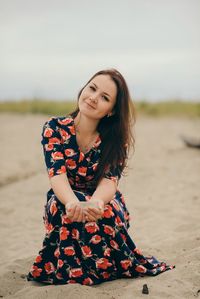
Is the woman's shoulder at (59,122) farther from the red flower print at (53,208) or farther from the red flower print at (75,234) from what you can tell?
the red flower print at (75,234)

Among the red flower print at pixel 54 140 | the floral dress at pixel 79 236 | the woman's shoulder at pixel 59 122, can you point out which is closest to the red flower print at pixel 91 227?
the floral dress at pixel 79 236

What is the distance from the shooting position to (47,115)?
16.1 m

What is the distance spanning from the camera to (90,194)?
346cm

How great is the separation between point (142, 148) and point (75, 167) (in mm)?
6938

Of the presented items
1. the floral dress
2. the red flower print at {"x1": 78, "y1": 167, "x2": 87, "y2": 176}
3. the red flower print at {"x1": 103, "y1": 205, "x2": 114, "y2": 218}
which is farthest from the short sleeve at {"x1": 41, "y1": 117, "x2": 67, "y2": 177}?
the red flower print at {"x1": 103, "y1": 205, "x2": 114, "y2": 218}

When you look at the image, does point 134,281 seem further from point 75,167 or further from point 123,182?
point 123,182

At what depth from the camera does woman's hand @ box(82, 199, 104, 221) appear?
299 cm

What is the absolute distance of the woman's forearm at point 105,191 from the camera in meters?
3.24

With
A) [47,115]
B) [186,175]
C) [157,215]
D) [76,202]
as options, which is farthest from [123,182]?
[47,115]

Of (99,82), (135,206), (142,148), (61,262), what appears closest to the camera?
(61,262)

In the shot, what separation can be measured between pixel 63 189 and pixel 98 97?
0.68 m

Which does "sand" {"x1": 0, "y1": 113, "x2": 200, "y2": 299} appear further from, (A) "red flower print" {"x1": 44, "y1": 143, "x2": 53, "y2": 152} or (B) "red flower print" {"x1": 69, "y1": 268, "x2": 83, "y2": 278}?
(A) "red flower print" {"x1": 44, "y1": 143, "x2": 53, "y2": 152}

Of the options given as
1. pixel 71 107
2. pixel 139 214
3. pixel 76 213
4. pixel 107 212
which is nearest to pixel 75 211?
pixel 76 213

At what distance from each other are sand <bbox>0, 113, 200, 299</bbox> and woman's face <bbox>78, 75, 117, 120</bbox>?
1.12m
